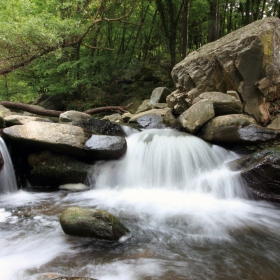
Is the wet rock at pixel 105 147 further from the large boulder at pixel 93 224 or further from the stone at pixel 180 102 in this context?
the stone at pixel 180 102

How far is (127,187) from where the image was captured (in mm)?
6266

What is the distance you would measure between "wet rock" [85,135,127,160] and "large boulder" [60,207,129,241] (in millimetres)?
2745

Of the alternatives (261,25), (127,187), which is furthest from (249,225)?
(261,25)

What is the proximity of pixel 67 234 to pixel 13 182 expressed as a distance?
10.6ft

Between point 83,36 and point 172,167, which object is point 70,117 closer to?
point 172,167

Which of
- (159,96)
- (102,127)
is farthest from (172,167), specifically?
(159,96)

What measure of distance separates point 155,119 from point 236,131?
11.2 ft

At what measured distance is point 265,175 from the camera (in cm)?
502

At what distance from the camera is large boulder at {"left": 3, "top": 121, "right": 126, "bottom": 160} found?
587cm

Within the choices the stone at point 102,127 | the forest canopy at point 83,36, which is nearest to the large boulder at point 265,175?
the stone at point 102,127

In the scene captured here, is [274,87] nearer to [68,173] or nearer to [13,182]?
[68,173]

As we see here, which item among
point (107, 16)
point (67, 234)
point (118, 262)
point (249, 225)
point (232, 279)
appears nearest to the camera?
point (232, 279)

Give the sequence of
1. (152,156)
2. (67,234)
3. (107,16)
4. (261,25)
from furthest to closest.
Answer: (107,16) < (261,25) < (152,156) < (67,234)

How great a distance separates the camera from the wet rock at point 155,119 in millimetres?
9031
